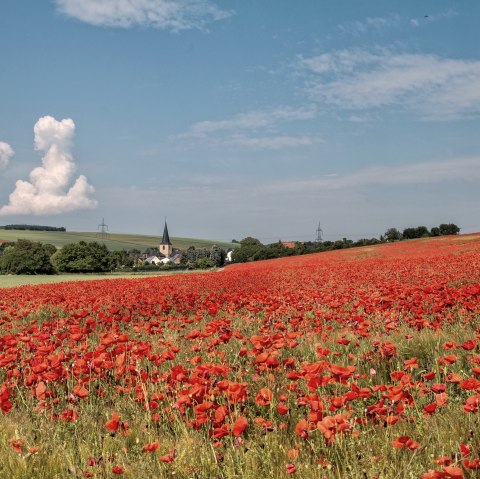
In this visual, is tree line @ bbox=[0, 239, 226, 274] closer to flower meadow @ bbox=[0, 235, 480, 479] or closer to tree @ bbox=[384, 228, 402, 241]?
tree @ bbox=[384, 228, 402, 241]

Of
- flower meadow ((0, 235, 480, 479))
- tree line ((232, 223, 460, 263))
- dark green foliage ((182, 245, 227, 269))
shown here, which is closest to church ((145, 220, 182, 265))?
dark green foliage ((182, 245, 227, 269))

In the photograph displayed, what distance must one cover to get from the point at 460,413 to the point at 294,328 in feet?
11.5

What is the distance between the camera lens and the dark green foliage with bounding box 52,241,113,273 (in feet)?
255

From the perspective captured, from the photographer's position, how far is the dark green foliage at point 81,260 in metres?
77.7

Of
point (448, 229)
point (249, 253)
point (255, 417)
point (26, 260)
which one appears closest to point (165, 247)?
point (249, 253)

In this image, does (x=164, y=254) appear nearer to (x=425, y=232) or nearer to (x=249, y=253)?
(x=249, y=253)

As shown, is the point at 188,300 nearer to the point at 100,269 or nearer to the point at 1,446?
the point at 1,446

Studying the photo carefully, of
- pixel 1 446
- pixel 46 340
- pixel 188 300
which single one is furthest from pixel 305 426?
pixel 188 300

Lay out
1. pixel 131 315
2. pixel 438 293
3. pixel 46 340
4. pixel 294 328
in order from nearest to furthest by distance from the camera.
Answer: pixel 46 340 → pixel 294 328 → pixel 438 293 → pixel 131 315

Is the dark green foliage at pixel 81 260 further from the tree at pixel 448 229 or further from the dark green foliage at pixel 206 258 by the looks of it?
the tree at pixel 448 229

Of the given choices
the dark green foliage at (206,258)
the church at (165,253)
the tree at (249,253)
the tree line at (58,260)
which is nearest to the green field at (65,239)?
the church at (165,253)

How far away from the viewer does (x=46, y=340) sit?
18.3 feet

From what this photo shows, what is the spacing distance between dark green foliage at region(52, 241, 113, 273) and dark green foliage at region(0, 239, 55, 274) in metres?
3.89

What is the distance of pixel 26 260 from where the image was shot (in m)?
69.5
